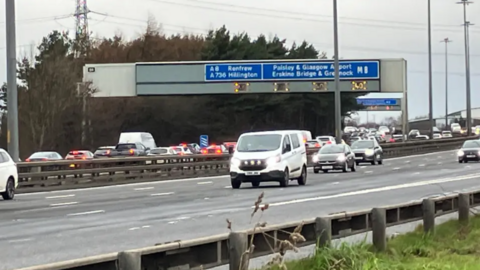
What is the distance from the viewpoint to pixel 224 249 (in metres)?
8.12

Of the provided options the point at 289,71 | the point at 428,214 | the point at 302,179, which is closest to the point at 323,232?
the point at 428,214

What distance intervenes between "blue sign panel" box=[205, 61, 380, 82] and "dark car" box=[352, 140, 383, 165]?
9.06m

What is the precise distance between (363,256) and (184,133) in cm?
7503

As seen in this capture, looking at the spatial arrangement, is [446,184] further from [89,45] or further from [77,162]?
[89,45]

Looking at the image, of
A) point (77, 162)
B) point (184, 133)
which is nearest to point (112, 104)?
point (184, 133)

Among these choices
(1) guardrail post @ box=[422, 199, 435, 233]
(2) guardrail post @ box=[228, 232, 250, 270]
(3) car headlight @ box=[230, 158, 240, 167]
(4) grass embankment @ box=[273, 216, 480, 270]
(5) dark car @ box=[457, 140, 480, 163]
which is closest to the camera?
(2) guardrail post @ box=[228, 232, 250, 270]

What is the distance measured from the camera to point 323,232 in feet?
31.3

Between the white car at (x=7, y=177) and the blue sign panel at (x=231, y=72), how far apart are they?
34395 mm

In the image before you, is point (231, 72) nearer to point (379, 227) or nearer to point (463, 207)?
point (463, 207)

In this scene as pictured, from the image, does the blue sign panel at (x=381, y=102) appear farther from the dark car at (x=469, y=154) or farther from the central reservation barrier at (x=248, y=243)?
the central reservation barrier at (x=248, y=243)

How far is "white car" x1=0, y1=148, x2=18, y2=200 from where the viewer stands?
84.2 feet

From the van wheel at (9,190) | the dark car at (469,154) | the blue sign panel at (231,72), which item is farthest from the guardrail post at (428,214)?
the blue sign panel at (231,72)

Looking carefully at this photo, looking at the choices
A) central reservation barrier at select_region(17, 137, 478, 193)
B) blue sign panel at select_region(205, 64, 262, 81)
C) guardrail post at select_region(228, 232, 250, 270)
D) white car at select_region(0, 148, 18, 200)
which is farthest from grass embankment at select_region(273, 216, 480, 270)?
blue sign panel at select_region(205, 64, 262, 81)

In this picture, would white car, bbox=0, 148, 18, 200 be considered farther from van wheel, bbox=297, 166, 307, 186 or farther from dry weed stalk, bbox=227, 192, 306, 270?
dry weed stalk, bbox=227, 192, 306, 270
